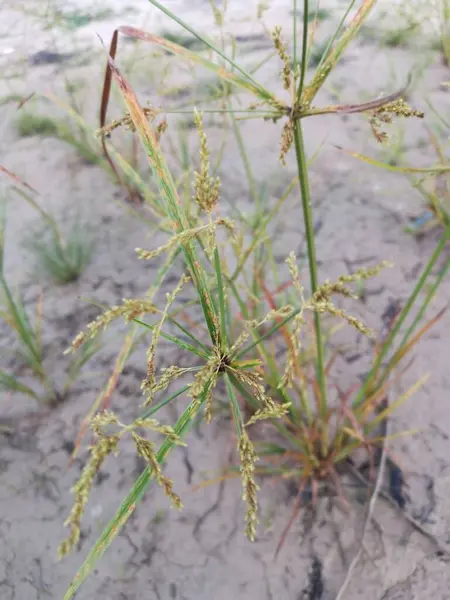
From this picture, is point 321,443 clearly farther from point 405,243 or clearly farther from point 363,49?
point 363,49

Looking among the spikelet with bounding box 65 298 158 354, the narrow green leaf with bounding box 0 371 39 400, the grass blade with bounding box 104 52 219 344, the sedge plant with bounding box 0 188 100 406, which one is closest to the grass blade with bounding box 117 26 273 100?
the grass blade with bounding box 104 52 219 344

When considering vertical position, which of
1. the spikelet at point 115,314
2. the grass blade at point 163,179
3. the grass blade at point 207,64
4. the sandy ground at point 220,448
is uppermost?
the grass blade at point 207,64

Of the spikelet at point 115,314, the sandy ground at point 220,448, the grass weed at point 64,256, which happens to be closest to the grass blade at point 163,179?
the spikelet at point 115,314

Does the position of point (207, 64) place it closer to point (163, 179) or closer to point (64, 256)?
point (163, 179)

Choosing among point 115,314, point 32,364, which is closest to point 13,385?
point 32,364

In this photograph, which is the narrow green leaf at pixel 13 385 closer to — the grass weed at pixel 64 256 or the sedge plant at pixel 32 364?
the sedge plant at pixel 32 364

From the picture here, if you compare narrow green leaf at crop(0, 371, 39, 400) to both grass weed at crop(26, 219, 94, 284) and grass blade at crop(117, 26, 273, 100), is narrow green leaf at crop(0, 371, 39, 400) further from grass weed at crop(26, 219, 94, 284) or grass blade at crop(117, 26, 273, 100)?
grass blade at crop(117, 26, 273, 100)

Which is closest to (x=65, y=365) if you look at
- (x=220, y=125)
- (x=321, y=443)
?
(x=321, y=443)

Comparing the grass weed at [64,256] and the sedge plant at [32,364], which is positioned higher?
the grass weed at [64,256]
